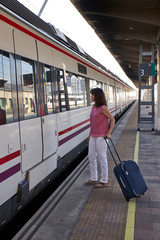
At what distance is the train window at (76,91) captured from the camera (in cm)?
617

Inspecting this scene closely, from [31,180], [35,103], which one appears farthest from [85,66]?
[31,180]

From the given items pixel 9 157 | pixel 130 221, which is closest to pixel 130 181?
pixel 130 221

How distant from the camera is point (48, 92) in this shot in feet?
15.7

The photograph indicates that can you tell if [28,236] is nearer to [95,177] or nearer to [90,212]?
[90,212]

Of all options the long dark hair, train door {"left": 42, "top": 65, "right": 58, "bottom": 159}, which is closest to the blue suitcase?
the long dark hair

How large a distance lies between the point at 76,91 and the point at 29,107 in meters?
3.04

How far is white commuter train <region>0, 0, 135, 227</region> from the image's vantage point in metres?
3.23

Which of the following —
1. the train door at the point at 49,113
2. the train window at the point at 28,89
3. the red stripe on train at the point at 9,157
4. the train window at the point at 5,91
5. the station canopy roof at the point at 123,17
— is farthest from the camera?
the station canopy roof at the point at 123,17

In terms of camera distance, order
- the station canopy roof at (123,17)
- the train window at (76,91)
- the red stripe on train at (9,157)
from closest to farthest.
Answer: the red stripe on train at (9,157), the train window at (76,91), the station canopy roof at (123,17)

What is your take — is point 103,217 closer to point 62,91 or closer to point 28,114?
point 28,114

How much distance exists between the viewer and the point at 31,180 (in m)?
3.85

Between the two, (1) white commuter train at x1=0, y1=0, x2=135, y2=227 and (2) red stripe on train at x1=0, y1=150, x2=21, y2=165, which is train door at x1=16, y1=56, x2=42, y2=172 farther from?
(2) red stripe on train at x1=0, y1=150, x2=21, y2=165

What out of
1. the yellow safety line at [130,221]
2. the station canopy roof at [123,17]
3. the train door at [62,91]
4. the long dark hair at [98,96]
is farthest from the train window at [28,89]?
the station canopy roof at [123,17]

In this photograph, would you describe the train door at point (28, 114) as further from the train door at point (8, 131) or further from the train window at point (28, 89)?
the train door at point (8, 131)
